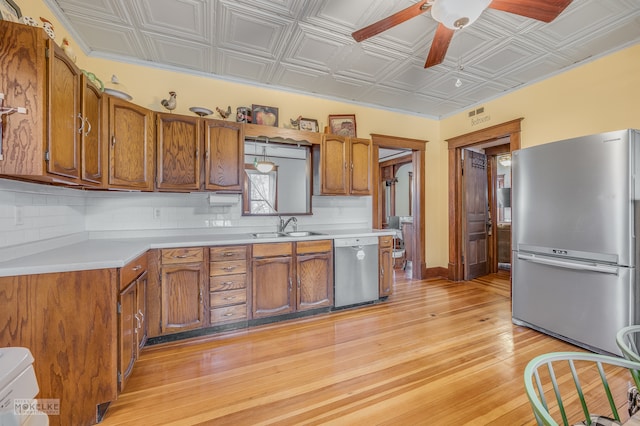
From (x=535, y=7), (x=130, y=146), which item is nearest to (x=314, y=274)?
(x=130, y=146)

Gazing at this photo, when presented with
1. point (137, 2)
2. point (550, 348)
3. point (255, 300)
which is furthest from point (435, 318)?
point (137, 2)

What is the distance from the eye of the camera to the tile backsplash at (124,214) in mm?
1827

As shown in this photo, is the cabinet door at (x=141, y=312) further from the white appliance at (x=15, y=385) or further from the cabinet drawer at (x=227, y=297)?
the white appliance at (x=15, y=385)

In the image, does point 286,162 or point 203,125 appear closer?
point 203,125

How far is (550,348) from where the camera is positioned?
2420 millimetres

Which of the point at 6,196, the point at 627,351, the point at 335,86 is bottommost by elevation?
the point at 627,351

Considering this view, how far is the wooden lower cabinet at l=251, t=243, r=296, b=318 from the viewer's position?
2852mm

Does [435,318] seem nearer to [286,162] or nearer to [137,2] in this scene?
[286,162]

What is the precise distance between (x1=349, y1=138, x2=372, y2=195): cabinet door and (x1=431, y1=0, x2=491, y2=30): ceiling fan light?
6.77 ft

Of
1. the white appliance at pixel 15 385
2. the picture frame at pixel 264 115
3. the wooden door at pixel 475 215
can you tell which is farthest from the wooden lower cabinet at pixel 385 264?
the white appliance at pixel 15 385

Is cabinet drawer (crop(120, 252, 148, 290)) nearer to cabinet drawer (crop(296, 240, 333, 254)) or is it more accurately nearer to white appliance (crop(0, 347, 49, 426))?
white appliance (crop(0, 347, 49, 426))

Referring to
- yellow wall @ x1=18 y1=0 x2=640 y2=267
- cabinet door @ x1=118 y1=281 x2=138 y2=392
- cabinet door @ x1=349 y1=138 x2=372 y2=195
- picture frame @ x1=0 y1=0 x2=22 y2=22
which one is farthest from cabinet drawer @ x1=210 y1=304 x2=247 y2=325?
picture frame @ x1=0 y1=0 x2=22 y2=22

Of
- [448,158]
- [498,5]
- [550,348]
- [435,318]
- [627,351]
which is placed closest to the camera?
[627,351]

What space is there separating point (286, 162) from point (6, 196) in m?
2.47
